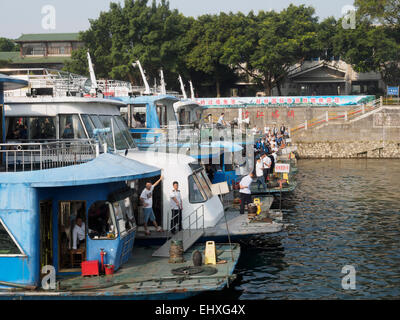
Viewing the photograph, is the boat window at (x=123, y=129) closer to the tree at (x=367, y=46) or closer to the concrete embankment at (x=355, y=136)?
the concrete embankment at (x=355, y=136)

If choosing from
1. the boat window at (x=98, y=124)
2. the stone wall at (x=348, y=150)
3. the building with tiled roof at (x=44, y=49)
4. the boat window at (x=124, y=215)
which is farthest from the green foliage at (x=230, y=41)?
the boat window at (x=124, y=215)

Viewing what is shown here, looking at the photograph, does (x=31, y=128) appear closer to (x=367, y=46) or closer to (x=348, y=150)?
(x=348, y=150)

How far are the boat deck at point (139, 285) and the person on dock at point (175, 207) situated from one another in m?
3.58

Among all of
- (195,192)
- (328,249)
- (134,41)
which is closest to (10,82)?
(195,192)

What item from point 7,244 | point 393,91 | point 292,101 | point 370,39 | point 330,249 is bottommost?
point 330,249

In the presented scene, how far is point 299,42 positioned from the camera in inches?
2653

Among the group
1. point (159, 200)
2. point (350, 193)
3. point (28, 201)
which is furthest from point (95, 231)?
point (350, 193)

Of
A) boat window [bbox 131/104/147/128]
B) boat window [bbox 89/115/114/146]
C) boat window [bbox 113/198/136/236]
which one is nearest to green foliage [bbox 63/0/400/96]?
boat window [bbox 131/104/147/128]

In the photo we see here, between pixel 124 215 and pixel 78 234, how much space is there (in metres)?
1.37

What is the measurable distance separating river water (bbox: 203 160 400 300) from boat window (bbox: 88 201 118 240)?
13.3 feet

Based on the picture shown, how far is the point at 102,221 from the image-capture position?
1446 centimetres

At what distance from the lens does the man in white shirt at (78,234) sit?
→ 14312 mm

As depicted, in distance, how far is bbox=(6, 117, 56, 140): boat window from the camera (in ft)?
69.4

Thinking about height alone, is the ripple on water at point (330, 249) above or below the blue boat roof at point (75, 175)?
below
